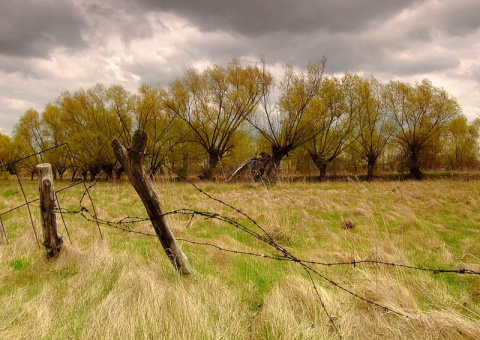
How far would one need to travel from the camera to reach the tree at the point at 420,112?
29.1 m

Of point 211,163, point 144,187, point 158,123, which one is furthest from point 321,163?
point 144,187

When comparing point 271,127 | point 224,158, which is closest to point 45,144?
point 224,158

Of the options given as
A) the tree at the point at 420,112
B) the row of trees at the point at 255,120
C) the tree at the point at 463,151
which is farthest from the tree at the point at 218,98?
the tree at the point at 463,151

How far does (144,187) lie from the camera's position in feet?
11.0

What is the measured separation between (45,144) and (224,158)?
21.1 m

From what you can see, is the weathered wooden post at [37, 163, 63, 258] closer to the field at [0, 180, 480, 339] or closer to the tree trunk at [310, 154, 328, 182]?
the field at [0, 180, 480, 339]

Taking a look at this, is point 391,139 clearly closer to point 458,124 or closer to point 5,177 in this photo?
point 458,124

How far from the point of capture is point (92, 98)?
3225 cm

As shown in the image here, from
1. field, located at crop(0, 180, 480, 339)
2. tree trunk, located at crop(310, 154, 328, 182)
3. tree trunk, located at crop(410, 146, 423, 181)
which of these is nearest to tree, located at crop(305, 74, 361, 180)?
tree trunk, located at crop(310, 154, 328, 182)

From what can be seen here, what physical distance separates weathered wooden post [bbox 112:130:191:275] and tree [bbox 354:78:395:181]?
28.7 metres

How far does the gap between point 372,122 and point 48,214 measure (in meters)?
30.8

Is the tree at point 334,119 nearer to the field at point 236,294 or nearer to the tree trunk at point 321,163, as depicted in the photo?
the tree trunk at point 321,163

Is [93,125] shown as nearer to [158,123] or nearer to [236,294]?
[158,123]

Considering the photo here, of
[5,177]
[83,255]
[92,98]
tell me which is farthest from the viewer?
[92,98]
